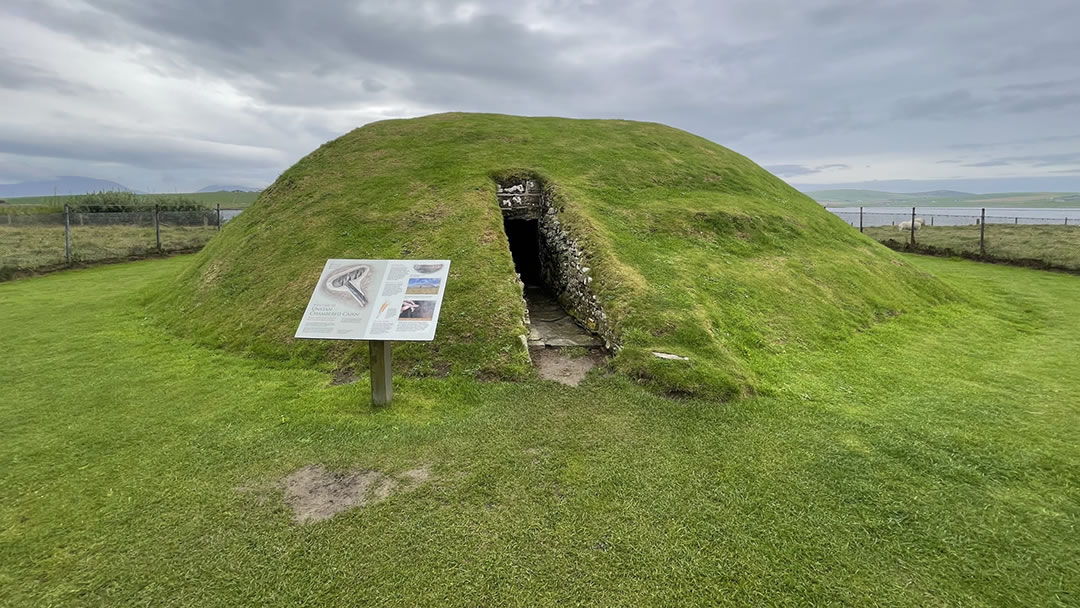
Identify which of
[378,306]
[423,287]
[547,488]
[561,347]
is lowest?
[547,488]

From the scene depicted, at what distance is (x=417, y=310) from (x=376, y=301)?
0.57m

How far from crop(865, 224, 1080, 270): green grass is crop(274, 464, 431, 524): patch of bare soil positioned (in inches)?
1010

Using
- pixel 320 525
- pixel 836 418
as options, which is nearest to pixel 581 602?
pixel 320 525

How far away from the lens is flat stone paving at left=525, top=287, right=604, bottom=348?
9.31 meters

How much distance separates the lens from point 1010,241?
23453mm

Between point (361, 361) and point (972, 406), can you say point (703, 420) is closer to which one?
point (972, 406)

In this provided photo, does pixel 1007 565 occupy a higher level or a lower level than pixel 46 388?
lower

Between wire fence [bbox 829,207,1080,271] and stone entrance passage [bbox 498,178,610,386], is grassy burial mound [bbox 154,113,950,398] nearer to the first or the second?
stone entrance passage [bbox 498,178,610,386]

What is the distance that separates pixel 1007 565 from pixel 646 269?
6989mm

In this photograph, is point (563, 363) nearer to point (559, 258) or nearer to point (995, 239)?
point (559, 258)

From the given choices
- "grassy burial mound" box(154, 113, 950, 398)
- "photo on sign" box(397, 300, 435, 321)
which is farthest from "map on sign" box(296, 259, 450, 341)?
"grassy burial mound" box(154, 113, 950, 398)

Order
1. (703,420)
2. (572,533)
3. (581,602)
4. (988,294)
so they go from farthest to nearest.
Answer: (988,294) < (703,420) < (572,533) < (581,602)

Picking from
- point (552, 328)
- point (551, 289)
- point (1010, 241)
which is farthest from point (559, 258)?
point (1010, 241)

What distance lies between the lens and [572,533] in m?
4.43
